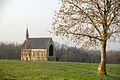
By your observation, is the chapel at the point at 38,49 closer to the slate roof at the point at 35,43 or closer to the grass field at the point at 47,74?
the slate roof at the point at 35,43

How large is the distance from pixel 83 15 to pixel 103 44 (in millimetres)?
3510

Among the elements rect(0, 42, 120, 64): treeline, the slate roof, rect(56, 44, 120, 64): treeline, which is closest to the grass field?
rect(56, 44, 120, 64): treeline

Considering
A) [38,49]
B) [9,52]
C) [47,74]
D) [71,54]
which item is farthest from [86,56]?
[47,74]

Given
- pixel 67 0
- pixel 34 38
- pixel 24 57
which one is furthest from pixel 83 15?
pixel 34 38

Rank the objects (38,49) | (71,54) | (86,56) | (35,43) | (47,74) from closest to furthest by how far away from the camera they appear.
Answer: (47,74) < (38,49) < (35,43) < (86,56) < (71,54)

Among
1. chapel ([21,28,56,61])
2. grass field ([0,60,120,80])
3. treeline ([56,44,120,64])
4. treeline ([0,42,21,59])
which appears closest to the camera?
grass field ([0,60,120,80])

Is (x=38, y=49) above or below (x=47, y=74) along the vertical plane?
above

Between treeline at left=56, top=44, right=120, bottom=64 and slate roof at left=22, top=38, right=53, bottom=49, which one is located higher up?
slate roof at left=22, top=38, right=53, bottom=49

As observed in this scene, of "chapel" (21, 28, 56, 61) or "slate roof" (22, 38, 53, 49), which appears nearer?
"chapel" (21, 28, 56, 61)

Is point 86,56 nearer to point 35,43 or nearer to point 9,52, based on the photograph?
point 35,43

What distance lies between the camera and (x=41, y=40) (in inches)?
4449

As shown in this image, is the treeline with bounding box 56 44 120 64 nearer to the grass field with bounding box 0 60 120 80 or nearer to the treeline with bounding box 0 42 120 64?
the treeline with bounding box 0 42 120 64

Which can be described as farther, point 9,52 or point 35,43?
point 9,52

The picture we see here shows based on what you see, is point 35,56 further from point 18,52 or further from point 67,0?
point 67,0
